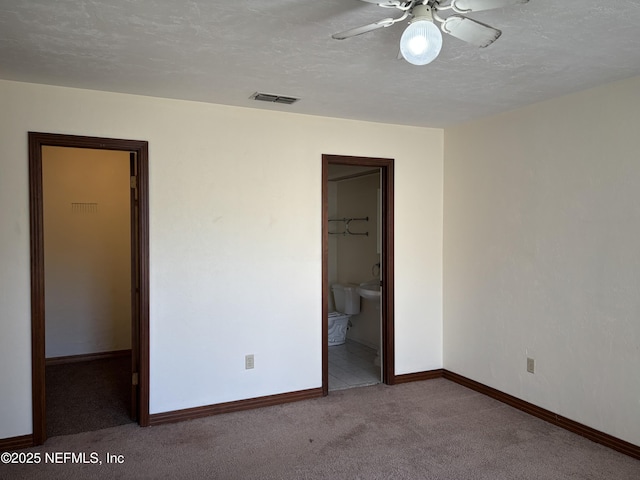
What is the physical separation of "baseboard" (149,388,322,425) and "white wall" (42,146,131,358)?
219cm

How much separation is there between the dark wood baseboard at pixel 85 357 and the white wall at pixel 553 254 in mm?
3628

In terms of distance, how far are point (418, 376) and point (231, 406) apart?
1786mm

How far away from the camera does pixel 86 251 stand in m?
5.26

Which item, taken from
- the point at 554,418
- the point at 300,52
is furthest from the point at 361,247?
the point at 300,52

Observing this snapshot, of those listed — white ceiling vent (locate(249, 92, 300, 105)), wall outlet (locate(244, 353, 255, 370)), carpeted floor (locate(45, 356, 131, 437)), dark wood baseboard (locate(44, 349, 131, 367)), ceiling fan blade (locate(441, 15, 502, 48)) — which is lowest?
carpeted floor (locate(45, 356, 131, 437))

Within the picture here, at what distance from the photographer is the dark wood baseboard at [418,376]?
4.37 metres

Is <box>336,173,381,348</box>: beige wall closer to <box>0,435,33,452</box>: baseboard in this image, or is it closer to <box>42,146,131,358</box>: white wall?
<box>42,146,131,358</box>: white wall

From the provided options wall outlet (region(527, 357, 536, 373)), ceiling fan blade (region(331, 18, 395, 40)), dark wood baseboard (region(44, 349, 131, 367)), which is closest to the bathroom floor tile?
wall outlet (region(527, 357, 536, 373))

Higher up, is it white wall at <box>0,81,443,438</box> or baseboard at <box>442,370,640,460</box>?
white wall at <box>0,81,443,438</box>

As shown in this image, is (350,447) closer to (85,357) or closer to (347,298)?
(347,298)

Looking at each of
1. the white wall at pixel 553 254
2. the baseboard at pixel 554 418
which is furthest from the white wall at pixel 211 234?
the baseboard at pixel 554 418

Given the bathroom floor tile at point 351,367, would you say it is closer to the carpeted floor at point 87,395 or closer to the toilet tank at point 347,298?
the toilet tank at point 347,298

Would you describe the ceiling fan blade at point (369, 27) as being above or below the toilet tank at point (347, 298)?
above

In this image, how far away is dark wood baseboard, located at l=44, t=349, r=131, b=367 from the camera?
5074 mm
